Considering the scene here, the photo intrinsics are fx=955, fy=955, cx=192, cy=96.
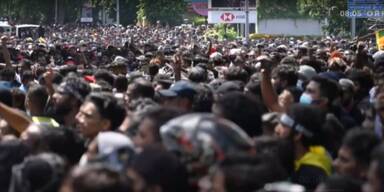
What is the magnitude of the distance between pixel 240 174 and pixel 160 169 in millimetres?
395

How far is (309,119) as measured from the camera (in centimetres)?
615

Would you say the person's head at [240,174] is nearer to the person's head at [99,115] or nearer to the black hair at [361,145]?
the black hair at [361,145]

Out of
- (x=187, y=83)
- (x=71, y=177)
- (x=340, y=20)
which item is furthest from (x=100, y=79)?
(x=340, y=20)

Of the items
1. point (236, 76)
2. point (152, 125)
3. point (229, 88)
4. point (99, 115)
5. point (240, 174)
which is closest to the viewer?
point (240, 174)

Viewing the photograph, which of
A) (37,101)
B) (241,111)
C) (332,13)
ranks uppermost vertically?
(332,13)

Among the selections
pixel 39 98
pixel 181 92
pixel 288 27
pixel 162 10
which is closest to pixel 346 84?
pixel 181 92

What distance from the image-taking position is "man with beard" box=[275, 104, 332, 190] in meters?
6.09

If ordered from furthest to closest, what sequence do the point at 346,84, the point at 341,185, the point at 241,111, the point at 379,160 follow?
1. the point at 346,84
2. the point at 241,111
3. the point at 341,185
4. the point at 379,160

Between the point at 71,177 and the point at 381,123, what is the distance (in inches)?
139

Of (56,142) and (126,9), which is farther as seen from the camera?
(126,9)

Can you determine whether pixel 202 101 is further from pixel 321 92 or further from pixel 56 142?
pixel 56 142

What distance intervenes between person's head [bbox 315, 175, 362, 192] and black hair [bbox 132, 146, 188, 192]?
696mm

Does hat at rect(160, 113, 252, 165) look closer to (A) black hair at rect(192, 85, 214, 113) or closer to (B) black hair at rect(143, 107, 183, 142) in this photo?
(B) black hair at rect(143, 107, 183, 142)

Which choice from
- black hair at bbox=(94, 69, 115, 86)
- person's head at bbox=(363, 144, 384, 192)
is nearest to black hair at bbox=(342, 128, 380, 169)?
person's head at bbox=(363, 144, 384, 192)
